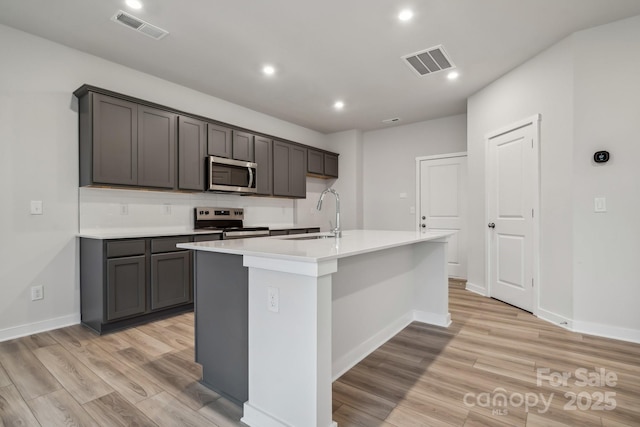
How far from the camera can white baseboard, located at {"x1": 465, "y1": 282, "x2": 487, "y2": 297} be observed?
4.13m

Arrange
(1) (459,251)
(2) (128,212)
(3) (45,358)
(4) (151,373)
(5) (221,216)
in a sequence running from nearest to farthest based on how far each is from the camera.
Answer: (4) (151,373) < (3) (45,358) < (2) (128,212) < (5) (221,216) < (1) (459,251)

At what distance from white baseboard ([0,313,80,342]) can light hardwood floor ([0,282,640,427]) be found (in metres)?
0.10

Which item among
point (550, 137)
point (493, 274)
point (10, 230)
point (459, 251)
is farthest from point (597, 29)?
point (10, 230)

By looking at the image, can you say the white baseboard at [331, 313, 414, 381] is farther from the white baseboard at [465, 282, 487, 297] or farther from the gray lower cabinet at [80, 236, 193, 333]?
the gray lower cabinet at [80, 236, 193, 333]

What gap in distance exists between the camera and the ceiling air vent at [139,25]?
2.57 m

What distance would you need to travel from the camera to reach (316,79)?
3.85 meters

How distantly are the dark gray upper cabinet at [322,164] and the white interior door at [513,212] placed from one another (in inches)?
108

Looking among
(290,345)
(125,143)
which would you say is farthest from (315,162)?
(290,345)

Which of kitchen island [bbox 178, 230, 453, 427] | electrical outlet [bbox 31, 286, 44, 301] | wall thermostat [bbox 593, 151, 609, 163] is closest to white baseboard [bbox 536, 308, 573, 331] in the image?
wall thermostat [bbox 593, 151, 609, 163]

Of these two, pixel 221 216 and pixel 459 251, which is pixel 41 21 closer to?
pixel 221 216

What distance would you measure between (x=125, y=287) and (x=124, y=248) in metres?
0.36

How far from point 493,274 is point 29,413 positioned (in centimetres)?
441

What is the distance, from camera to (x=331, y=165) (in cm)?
605

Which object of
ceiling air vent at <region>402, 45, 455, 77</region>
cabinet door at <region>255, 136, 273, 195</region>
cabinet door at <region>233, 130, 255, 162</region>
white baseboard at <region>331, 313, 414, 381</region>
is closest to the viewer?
white baseboard at <region>331, 313, 414, 381</region>
